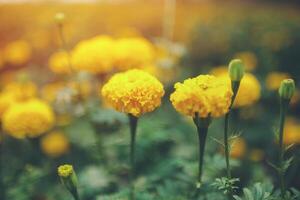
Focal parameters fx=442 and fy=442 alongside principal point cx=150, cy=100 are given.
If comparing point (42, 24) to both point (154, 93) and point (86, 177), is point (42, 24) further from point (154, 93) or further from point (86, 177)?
point (154, 93)

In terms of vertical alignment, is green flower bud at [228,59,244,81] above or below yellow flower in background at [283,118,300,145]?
above

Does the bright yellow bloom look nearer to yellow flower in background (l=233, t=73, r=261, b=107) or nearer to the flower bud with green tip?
the flower bud with green tip

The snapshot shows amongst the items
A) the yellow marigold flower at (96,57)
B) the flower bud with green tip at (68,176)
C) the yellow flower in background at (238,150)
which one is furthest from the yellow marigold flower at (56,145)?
the flower bud with green tip at (68,176)

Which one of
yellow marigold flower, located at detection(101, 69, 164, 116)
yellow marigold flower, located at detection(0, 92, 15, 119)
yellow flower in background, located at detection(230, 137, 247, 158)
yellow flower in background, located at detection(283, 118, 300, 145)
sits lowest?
yellow flower in background, located at detection(230, 137, 247, 158)

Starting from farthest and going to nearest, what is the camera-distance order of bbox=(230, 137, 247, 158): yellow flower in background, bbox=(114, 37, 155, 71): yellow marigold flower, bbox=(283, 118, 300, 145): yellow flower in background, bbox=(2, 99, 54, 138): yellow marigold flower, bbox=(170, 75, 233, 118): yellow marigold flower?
bbox=(283, 118, 300, 145): yellow flower in background, bbox=(230, 137, 247, 158): yellow flower in background, bbox=(114, 37, 155, 71): yellow marigold flower, bbox=(2, 99, 54, 138): yellow marigold flower, bbox=(170, 75, 233, 118): yellow marigold flower

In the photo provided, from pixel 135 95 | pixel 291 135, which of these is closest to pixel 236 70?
pixel 135 95

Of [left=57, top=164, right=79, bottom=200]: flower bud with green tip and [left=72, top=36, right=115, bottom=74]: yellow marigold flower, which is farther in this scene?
[left=72, top=36, right=115, bottom=74]: yellow marigold flower

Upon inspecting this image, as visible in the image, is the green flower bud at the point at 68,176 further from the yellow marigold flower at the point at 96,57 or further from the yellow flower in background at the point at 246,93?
the yellow flower in background at the point at 246,93

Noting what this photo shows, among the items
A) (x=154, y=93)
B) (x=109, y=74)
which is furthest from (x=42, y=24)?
(x=154, y=93)

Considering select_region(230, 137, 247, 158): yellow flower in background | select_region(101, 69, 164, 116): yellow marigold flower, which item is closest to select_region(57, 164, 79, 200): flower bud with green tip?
select_region(101, 69, 164, 116): yellow marigold flower
